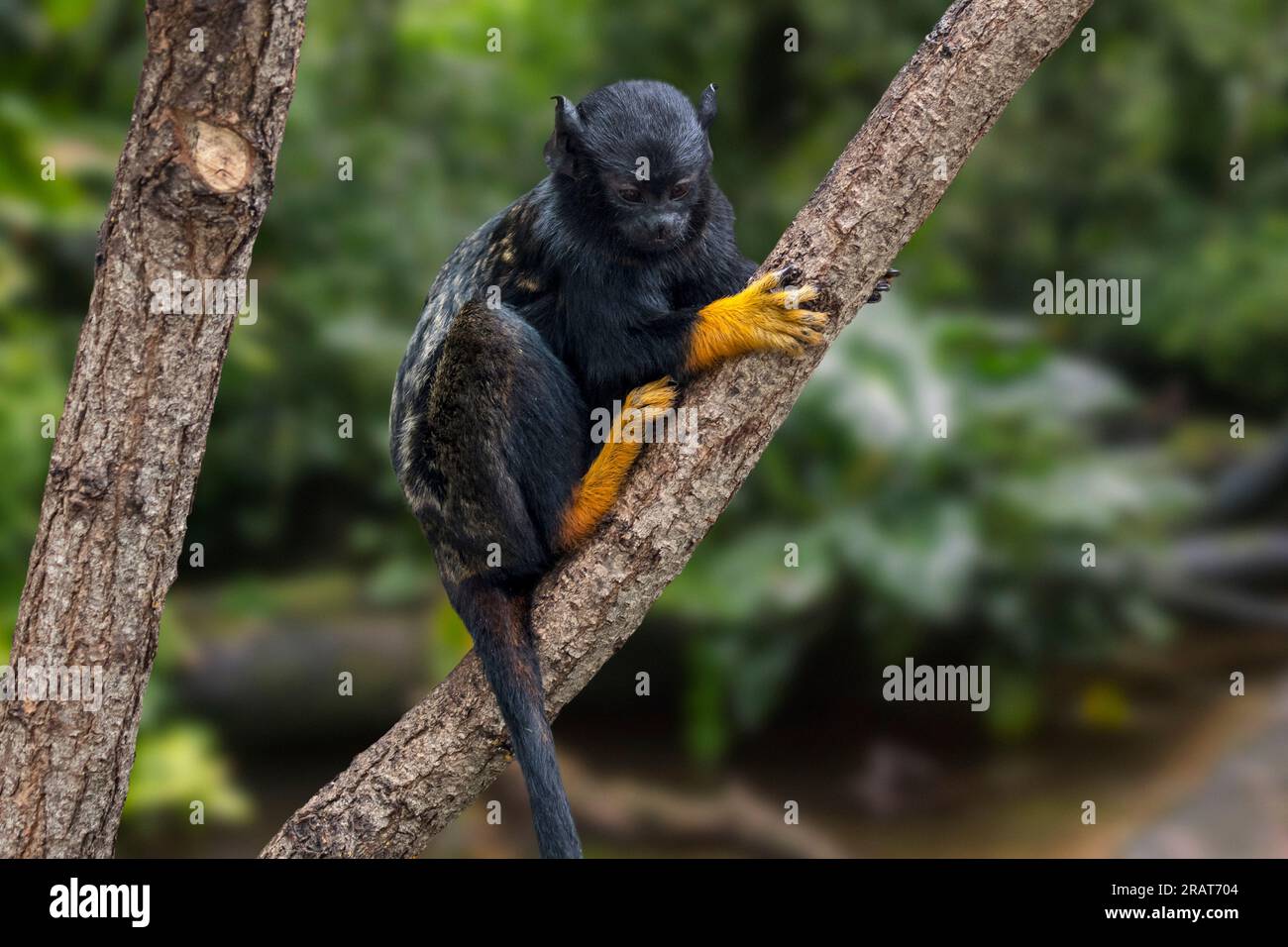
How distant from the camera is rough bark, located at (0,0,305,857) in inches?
93.5

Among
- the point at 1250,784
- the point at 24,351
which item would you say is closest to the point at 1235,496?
the point at 1250,784

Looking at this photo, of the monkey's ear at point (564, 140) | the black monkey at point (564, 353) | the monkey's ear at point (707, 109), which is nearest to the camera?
the black monkey at point (564, 353)

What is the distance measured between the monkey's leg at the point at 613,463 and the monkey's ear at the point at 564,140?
2.20 feet

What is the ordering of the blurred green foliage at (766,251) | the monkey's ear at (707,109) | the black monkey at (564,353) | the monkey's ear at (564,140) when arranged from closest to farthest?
the black monkey at (564,353) < the monkey's ear at (564,140) < the monkey's ear at (707,109) < the blurred green foliage at (766,251)

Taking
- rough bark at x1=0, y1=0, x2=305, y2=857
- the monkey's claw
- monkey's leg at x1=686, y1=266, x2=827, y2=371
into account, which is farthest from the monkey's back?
the monkey's claw

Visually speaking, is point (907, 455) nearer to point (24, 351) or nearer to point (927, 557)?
point (927, 557)

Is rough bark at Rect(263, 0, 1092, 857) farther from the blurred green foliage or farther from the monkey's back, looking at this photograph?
the blurred green foliage

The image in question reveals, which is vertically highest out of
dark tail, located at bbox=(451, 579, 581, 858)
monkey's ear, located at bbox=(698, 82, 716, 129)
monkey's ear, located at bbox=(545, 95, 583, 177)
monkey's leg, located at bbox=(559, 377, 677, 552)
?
monkey's ear, located at bbox=(698, 82, 716, 129)

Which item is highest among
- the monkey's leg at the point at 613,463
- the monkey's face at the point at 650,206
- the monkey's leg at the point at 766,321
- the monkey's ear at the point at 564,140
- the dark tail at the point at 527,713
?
the monkey's ear at the point at 564,140

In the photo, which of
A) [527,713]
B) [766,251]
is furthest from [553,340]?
[766,251]

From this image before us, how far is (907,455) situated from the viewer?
253 inches

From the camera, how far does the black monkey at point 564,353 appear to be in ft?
9.50

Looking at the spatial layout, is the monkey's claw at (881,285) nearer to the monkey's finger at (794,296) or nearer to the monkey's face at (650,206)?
the monkey's finger at (794,296)

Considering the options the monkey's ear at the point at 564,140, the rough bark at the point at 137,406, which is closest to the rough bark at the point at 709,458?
the rough bark at the point at 137,406
